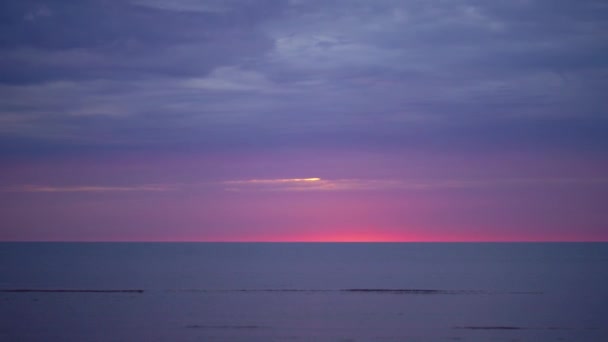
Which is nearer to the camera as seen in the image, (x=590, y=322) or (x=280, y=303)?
(x=590, y=322)

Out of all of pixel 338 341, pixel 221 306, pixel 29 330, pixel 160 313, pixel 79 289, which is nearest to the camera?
pixel 338 341

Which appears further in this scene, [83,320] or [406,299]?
[406,299]

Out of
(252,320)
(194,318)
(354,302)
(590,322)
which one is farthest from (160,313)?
A: (590,322)

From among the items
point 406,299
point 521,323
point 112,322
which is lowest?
point 406,299

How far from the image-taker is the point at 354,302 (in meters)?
46.7

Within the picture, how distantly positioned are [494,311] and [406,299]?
8.64m

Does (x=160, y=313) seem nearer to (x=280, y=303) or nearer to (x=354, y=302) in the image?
(x=280, y=303)

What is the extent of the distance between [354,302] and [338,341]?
16.8 m

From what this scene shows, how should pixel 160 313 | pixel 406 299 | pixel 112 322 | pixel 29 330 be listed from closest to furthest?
pixel 29 330
pixel 112 322
pixel 160 313
pixel 406 299

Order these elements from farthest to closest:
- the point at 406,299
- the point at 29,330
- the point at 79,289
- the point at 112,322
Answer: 1. the point at 79,289
2. the point at 406,299
3. the point at 112,322
4. the point at 29,330

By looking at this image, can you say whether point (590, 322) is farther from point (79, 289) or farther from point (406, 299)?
point (79, 289)

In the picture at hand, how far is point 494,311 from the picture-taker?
4225cm

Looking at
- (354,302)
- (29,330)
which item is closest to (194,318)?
(29,330)

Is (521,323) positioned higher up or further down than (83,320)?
further down
